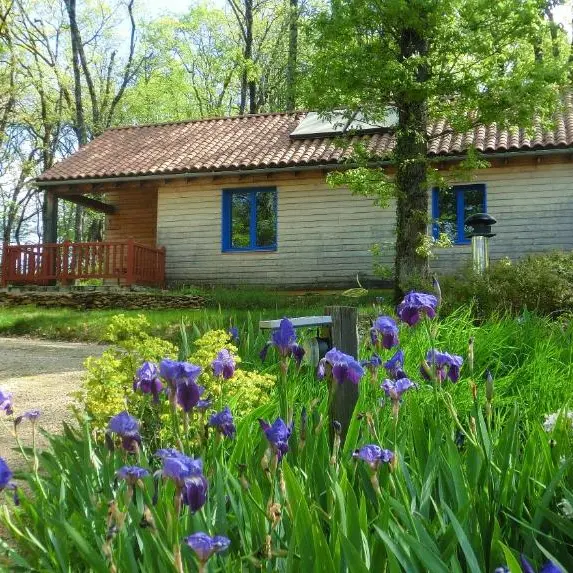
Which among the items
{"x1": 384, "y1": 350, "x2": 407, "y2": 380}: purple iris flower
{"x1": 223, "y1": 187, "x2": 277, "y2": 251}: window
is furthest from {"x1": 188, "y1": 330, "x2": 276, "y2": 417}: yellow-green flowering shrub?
{"x1": 223, "y1": 187, "x2": 277, "y2": 251}: window

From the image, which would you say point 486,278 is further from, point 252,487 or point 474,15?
point 252,487

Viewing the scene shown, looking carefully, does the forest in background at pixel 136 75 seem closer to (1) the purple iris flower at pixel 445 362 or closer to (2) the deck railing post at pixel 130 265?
(2) the deck railing post at pixel 130 265

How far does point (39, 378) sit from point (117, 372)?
13.1ft

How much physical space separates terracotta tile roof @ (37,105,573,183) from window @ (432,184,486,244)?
1128 millimetres

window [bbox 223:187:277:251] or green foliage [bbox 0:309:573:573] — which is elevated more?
window [bbox 223:187:277:251]

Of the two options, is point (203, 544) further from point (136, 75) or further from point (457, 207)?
point (136, 75)

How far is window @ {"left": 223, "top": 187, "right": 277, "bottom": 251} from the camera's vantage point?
55.2 ft

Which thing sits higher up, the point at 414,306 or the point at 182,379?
the point at 414,306

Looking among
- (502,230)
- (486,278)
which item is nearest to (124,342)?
(486,278)

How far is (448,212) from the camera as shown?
51.4 feet

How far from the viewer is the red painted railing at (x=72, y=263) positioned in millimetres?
15969

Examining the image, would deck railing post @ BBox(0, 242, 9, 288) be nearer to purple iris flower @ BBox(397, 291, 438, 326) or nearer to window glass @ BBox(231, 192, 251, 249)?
window glass @ BBox(231, 192, 251, 249)

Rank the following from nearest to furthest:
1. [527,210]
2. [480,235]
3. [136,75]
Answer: [480,235] < [527,210] < [136,75]

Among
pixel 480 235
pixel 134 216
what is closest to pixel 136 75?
pixel 134 216
